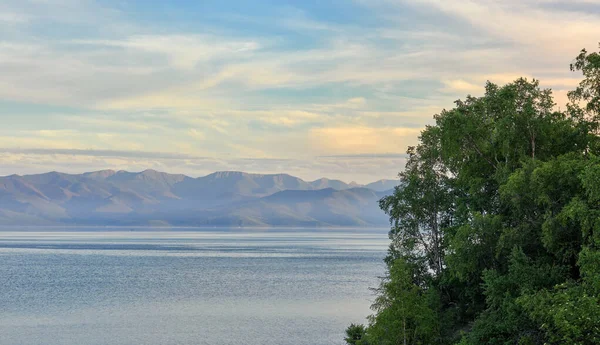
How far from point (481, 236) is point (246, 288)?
3268 inches

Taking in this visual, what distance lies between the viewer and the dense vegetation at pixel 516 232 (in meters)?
36.1

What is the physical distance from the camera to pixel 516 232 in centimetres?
4444

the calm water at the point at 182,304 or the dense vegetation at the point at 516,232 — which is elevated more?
the dense vegetation at the point at 516,232

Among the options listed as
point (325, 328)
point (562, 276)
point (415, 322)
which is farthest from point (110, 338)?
point (562, 276)

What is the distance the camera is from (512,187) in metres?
42.6

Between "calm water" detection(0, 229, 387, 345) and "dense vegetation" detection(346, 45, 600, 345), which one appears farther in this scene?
"calm water" detection(0, 229, 387, 345)

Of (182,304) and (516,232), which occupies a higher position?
(516,232)

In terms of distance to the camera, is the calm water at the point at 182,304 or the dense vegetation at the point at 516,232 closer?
the dense vegetation at the point at 516,232

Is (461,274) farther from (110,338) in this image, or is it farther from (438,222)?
(110,338)

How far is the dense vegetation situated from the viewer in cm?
3612

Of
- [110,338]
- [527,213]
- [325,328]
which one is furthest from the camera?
[325,328]

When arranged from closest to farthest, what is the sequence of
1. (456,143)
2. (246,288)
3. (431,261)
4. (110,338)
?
(456,143)
(431,261)
(110,338)
(246,288)

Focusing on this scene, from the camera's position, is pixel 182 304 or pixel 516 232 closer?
pixel 516 232

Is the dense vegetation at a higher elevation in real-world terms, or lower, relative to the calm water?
higher
